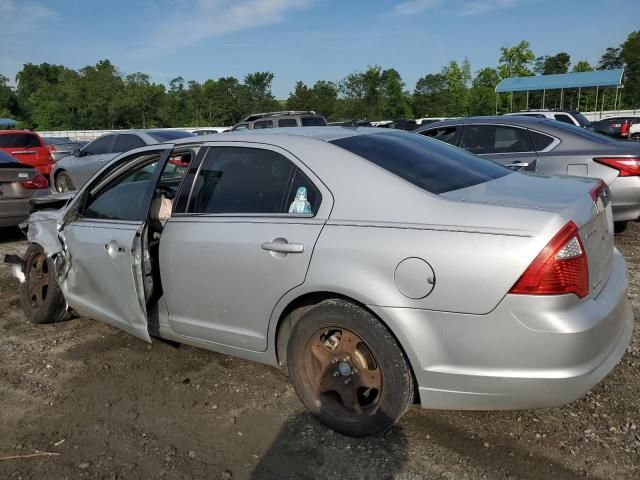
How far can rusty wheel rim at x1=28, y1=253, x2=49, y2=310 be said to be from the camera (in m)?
4.70

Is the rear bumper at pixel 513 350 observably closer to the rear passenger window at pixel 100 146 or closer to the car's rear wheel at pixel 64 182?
the rear passenger window at pixel 100 146

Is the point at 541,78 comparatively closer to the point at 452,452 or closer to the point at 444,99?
the point at 444,99

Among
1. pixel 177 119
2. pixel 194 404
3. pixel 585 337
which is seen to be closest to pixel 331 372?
pixel 194 404

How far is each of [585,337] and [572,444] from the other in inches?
29.5

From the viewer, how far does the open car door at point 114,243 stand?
3.59 metres

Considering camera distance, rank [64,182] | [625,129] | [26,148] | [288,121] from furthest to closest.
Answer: [625,129] < [288,121] < [26,148] < [64,182]

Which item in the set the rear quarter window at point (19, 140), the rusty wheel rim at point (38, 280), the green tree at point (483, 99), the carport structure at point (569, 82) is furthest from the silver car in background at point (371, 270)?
the green tree at point (483, 99)

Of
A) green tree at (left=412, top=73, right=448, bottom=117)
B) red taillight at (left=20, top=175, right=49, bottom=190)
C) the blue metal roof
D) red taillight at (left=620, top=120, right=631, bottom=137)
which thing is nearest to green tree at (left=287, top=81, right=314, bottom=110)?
green tree at (left=412, top=73, right=448, bottom=117)

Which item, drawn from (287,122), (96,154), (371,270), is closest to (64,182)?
(96,154)

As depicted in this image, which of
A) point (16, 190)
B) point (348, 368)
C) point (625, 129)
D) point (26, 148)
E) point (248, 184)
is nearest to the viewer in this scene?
point (348, 368)

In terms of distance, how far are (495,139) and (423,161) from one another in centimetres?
446

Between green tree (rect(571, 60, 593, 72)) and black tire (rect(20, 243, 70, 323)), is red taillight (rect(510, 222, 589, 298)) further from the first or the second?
green tree (rect(571, 60, 593, 72))

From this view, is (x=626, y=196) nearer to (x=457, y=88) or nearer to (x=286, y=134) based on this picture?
(x=286, y=134)

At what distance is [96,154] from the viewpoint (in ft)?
38.7
